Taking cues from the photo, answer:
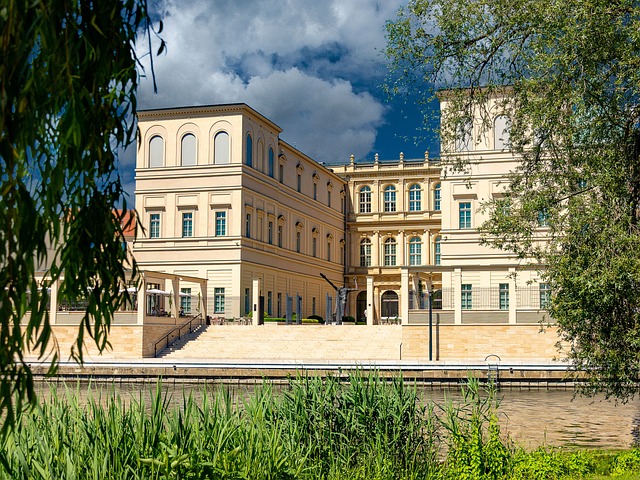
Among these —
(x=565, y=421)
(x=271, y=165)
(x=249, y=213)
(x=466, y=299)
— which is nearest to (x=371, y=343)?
(x=466, y=299)

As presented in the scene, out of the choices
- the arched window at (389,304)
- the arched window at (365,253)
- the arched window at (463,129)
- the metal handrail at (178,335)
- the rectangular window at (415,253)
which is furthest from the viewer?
the arched window at (365,253)

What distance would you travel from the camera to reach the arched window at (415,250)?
198 feet

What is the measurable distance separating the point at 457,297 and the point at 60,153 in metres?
28.0

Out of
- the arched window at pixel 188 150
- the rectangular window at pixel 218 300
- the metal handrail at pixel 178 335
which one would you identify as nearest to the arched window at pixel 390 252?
the rectangular window at pixel 218 300

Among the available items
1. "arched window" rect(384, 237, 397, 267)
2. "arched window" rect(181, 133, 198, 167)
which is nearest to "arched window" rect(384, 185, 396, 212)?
"arched window" rect(384, 237, 397, 267)

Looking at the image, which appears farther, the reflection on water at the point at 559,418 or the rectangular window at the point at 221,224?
the rectangular window at the point at 221,224

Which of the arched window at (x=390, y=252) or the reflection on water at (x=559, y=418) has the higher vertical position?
the arched window at (x=390, y=252)

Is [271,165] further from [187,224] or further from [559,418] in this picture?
[559,418]

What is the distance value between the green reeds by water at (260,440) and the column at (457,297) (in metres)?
20.5

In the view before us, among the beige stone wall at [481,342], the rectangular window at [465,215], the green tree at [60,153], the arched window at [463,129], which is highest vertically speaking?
the rectangular window at [465,215]

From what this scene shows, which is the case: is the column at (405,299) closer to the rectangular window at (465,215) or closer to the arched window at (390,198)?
the rectangular window at (465,215)

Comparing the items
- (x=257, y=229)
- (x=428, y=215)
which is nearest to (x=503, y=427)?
(x=257, y=229)

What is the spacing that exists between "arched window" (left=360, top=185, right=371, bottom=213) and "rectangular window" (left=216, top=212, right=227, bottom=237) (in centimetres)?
1989

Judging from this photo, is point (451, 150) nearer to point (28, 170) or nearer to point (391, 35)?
point (391, 35)
